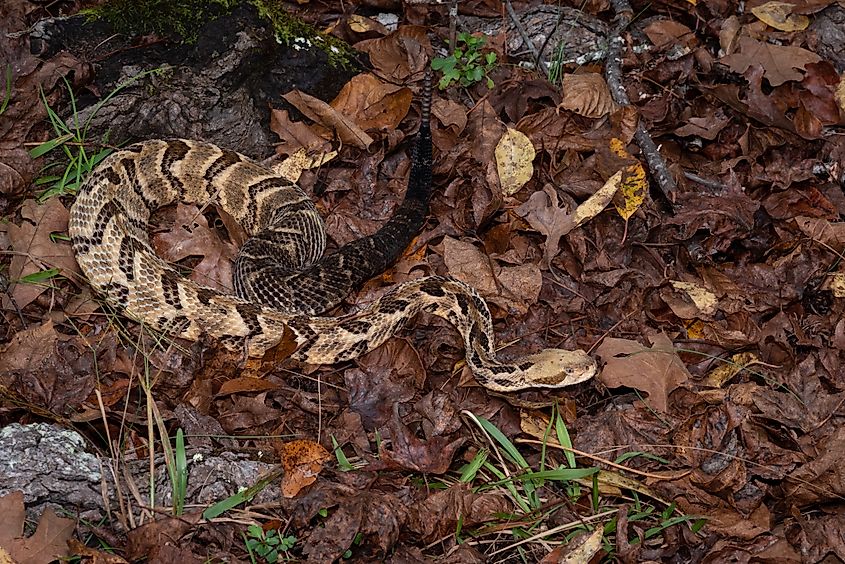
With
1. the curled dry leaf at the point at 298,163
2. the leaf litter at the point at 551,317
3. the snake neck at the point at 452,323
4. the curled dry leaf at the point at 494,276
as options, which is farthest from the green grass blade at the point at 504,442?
the curled dry leaf at the point at 298,163

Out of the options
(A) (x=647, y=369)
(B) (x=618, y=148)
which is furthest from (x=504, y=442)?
(B) (x=618, y=148)

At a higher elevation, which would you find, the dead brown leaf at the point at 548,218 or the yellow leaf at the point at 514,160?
the yellow leaf at the point at 514,160

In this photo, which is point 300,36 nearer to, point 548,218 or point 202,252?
point 202,252

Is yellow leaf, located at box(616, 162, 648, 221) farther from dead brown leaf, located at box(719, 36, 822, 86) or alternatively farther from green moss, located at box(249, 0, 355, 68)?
green moss, located at box(249, 0, 355, 68)

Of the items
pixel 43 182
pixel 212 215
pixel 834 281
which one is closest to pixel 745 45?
pixel 834 281

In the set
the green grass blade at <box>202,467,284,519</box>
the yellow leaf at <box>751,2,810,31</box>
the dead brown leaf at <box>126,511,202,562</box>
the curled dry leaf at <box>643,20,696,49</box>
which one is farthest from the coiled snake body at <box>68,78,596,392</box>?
the yellow leaf at <box>751,2,810,31</box>

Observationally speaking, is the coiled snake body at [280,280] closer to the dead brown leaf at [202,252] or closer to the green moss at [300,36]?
A: the dead brown leaf at [202,252]
